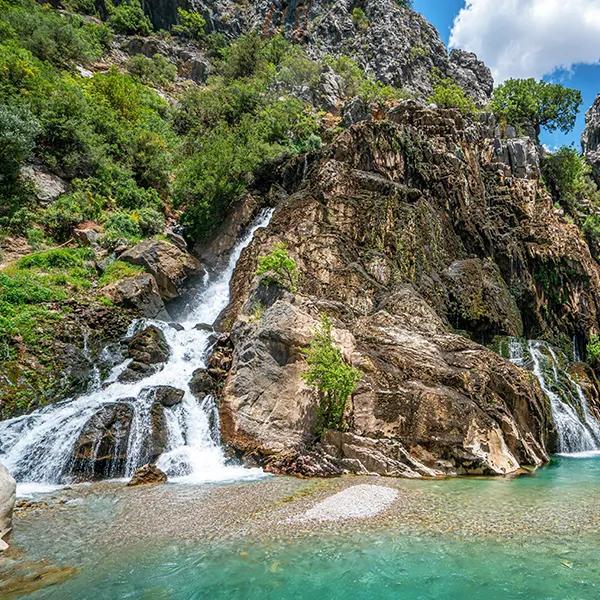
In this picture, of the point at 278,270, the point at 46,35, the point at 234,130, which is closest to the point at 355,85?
the point at 234,130

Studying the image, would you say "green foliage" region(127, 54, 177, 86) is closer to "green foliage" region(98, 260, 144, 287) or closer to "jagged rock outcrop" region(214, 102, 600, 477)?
"jagged rock outcrop" region(214, 102, 600, 477)

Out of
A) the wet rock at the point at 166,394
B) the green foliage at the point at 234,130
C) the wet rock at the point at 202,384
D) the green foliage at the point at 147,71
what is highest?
the green foliage at the point at 147,71

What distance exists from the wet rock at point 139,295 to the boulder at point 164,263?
132 centimetres

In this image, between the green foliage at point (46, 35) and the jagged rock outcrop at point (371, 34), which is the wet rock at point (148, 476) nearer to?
the green foliage at point (46, 35)

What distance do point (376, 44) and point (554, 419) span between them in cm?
7286

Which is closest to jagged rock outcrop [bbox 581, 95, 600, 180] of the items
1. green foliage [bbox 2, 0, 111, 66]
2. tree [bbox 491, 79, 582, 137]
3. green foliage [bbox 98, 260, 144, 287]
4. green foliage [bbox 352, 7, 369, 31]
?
tree [bbox 491, 79, 582, 137]

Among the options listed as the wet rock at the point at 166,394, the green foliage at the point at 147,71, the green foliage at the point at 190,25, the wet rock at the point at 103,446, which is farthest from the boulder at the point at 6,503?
the green foliage at the point at 190,25

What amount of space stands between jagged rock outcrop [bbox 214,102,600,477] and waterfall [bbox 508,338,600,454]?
187 cm

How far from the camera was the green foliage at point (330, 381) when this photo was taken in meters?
17.8

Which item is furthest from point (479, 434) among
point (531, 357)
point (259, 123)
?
point (259, 123)

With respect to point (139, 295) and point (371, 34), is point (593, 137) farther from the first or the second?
point (139, 295)

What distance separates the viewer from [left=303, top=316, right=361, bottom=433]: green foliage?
17781 millimetres

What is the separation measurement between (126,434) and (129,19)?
83402mm

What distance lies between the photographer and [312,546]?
9250 millimetres
